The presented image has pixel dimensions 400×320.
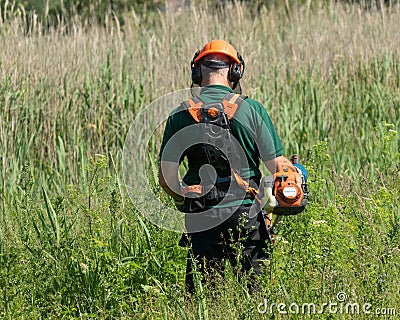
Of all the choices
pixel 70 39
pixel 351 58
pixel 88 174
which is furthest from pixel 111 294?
pixel 351 58

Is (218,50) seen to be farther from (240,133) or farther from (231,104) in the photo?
(240,133)

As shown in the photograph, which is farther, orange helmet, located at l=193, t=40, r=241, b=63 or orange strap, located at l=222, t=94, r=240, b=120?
orange helmet, located at l=193, t=40, r=241, b=63

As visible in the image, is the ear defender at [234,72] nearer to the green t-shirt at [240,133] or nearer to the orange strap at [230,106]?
the green t-shirt at [240,133]

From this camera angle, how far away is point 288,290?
13.6 ft

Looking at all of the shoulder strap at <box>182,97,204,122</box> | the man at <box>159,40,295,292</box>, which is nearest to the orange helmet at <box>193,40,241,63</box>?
the man at <box>159,40,295,292</box>

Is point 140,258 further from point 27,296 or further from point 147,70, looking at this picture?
point 147,70

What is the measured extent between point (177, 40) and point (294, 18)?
2.57m

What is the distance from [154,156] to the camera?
267 inches

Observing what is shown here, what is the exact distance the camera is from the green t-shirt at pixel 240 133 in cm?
396

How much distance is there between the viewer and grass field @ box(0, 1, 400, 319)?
418cm
